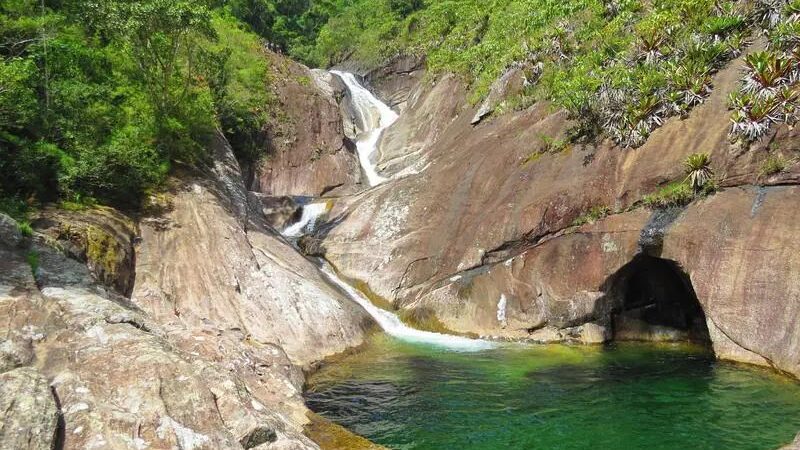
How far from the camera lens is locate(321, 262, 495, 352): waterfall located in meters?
18.3

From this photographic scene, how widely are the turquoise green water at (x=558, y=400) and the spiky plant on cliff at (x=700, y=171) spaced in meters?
5.26

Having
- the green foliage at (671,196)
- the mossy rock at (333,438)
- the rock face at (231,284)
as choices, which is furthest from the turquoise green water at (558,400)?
the green foliage at (671,196)

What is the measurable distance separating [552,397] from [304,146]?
27438 millimetres

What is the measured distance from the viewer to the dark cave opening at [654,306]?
18.5 meters

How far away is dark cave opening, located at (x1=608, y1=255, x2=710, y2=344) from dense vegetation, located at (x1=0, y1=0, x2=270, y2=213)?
16.5 meters

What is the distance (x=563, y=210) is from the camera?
65.1 ft

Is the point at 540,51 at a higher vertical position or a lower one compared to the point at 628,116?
higher

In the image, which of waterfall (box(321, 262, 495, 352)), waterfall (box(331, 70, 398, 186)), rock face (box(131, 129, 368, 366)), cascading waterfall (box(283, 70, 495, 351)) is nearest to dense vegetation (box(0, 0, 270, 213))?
rock face (box(131, 129, 368, 366))

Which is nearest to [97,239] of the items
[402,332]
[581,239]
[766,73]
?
[402,332]

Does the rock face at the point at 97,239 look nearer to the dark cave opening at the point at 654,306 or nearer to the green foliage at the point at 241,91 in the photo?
the dark cave opening at the point at 654,306

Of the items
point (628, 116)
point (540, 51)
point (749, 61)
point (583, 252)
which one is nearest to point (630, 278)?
point (583, 252)

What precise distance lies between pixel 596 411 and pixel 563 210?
9188 mm

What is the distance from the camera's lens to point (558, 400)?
42.2 ft

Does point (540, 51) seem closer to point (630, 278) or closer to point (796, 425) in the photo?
point (630, 278)
